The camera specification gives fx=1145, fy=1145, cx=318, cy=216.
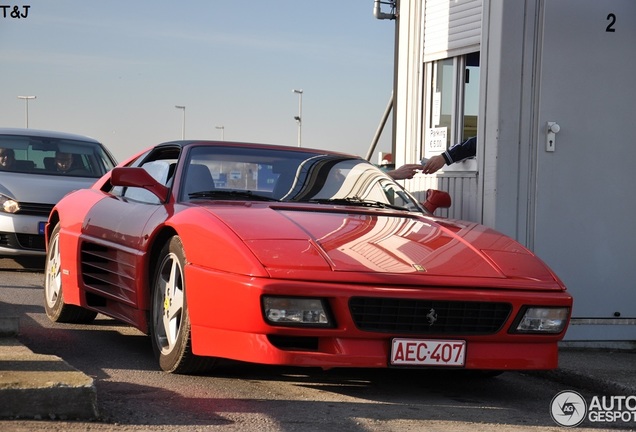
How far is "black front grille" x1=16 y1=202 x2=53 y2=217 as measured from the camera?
11.7 metres

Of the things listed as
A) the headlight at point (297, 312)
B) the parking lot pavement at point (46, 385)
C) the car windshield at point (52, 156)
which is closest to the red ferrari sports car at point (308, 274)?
the headlight at point (297, 312)

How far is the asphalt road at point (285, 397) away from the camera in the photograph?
4.70m

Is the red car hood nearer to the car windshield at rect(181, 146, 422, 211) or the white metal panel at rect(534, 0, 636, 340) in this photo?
the car windshield at rect(181, 146, 422, 211)

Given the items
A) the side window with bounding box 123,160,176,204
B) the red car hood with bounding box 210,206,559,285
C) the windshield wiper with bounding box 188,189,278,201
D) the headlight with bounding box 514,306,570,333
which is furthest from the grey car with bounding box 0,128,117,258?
the headlight with bounding box 514,306,570,333

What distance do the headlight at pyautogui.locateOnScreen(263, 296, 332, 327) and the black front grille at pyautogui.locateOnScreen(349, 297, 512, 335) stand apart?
0.50 feet

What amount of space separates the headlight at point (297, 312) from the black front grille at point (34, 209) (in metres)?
7.09

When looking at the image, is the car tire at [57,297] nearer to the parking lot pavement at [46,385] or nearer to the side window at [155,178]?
the side window at [155,178]

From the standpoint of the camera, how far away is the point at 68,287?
7.43 meters

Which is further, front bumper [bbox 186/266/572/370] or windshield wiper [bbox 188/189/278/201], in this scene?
windshield wiper [bbox 188/189/278/201]

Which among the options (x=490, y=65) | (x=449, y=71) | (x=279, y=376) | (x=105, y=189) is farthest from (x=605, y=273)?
(x=105, y=189)

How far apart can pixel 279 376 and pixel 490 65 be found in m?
3.14

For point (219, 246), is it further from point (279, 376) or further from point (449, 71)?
point (449, 71)

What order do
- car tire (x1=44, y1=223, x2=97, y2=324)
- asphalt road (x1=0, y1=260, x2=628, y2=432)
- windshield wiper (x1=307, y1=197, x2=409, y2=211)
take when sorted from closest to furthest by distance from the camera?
asphalt road (x1=0, y1=260, x2=628, y2=432), windshield wiper (x1=307, y1=197, x2=409, y2=211), car tire (x1=44, y1=223, x2=97, y2=324)

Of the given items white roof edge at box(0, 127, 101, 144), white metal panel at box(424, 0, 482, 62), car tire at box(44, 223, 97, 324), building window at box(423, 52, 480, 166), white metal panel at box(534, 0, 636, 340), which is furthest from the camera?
white roof edge at box(0, 127, 101, 144)
